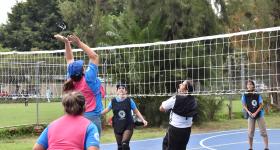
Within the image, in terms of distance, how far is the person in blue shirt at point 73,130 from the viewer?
3.98 meters

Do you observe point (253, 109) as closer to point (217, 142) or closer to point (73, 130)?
point (217, 142)

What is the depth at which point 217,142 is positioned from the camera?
14.8 meters

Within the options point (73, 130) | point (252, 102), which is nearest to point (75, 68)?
point (73, 130)

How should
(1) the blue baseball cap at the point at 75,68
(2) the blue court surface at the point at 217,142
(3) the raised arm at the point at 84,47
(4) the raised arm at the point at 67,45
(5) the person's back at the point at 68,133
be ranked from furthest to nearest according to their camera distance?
(2) the blue court surface at the point at 217,142 < (4) the raised arm at the point at 67,45 < (3) the raised arm at the point at 84,47 < (1) the blue baseball cap at the point at 75,68 < (5) the person's back at the point at 68,133

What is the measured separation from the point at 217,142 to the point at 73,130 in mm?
11259

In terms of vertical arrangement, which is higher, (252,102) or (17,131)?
(252,102)

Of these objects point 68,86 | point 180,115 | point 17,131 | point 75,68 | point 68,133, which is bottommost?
point 17,131

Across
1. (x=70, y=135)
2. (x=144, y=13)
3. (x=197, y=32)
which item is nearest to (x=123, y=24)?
(x=144, y=13)

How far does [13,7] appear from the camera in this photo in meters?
58.1

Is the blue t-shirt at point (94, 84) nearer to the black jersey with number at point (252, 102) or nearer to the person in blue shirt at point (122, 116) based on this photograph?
the person in blue shirt at point (122, 116)

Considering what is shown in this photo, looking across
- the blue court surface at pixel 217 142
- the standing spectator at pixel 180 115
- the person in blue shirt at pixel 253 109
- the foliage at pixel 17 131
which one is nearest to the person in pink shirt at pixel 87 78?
the standing spectator at pixel 180 115

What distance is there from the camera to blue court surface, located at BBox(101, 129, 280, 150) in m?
13.5

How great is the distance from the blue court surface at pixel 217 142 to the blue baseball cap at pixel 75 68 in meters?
8.18

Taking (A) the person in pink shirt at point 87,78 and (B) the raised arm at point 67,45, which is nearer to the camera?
(A) the person in pink shirt at point 87,78
